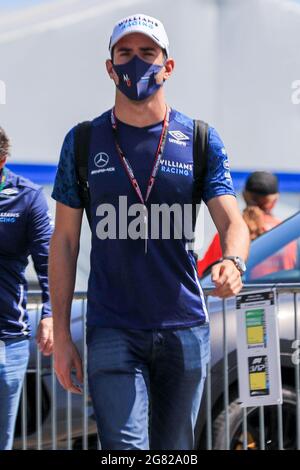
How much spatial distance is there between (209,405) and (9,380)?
1.43 meters

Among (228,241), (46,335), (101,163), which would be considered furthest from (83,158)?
(46,335)

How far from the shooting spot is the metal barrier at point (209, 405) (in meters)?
6.18

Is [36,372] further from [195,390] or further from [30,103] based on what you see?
[30,103]

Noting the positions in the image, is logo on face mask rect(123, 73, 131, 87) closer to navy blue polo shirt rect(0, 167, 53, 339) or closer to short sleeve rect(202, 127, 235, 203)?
short sleeve rect(202, 127, 235, 203)

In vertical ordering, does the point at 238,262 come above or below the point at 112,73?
below

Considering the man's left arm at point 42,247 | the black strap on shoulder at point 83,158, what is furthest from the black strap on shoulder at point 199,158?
the man's left arm at point 42,247

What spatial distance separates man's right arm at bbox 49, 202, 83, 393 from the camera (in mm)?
3918

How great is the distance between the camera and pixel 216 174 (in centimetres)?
391

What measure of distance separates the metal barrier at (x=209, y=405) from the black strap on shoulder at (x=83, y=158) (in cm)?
221

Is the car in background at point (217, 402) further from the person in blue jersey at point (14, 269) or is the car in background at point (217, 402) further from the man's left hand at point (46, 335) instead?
the person in blue jersey at point (14, 269)

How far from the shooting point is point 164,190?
12.6 feet

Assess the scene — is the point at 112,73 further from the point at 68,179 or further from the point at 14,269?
the point at 14,269
